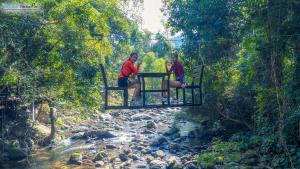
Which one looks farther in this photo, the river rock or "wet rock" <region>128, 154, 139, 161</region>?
"wet rock" <region>128, 154, 139, 161</region>

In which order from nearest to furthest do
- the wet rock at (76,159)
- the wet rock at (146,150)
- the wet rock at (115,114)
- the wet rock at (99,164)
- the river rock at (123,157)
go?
the wet rock at (99,164) < the wet rock at (76,159) < the river rock at (123,157) < the wet rock at (146,150) < the wet rock at (115,114)

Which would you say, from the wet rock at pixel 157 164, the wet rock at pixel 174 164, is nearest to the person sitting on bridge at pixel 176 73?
the wet rock at pixel 174 164

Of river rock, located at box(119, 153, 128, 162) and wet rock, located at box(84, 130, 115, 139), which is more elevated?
wet rock, located at box(84, 130, 115, 139)

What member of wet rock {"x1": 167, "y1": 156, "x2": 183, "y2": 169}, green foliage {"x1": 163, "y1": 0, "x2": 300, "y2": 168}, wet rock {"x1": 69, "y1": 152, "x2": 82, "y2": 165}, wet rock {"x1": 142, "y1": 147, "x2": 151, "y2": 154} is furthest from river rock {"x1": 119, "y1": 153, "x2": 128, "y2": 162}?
green foliage {"x1": 163, "y1": 0, "x2": 300, "y2": 168}

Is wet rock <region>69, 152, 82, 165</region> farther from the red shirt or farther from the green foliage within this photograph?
the red shirt

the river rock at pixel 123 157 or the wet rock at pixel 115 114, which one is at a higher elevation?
the wet rock at pixel 115 114

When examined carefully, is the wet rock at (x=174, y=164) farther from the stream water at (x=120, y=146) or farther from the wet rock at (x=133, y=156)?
the wet rock at (x=133, y=156)

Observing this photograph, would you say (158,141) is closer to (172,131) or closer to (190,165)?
(172,131)

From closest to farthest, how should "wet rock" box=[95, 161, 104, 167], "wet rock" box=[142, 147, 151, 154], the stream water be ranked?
"wet rock" box=[95, 161, 104, 167], the stream water, "wet rock" box=[142, 147, 151, 154]

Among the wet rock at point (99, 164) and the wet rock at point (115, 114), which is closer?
the wet rock at point (99, 164)

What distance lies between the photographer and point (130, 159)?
14.4 metres

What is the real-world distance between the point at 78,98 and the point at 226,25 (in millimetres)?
6984

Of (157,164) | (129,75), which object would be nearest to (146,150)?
(157,164)

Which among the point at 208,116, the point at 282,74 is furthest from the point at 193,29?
the point at 282,74
